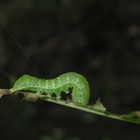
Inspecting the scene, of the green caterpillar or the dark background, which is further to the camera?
the dark background

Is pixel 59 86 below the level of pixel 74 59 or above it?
below

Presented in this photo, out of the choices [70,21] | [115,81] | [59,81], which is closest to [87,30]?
[70,21]

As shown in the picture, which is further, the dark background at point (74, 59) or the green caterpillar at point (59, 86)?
the dark background at point (74, 59)

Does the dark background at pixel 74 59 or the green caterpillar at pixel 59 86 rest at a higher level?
the dark background at pixel 74 59

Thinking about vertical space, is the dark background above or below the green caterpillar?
above

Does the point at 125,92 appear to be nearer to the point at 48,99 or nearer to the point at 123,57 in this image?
the point at 123,57
